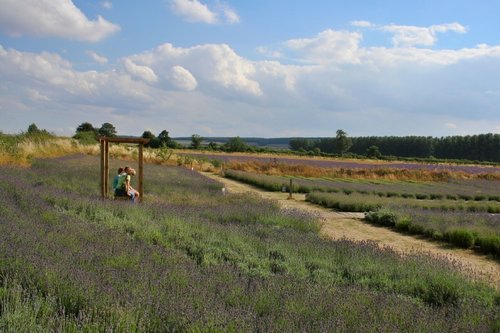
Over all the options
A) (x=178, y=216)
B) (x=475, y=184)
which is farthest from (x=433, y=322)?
(x=475, y=184)

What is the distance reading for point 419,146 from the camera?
108625 mm

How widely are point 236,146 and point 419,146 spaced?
4620 centimetres

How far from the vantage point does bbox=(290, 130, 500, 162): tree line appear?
94.4m

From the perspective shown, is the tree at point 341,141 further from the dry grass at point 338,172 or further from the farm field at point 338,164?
the dry grass at point 338,172

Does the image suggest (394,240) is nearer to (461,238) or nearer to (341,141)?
(461,238)

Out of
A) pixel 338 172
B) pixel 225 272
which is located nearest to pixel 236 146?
pixel 338 172

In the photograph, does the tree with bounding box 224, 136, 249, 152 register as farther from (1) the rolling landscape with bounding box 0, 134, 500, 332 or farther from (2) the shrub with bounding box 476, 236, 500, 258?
(2) the shrub with bounding box 476, 236, 500, 258

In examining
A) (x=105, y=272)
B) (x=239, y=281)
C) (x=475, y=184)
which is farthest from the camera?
(x=475, y=184)

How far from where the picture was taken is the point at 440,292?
6426mm

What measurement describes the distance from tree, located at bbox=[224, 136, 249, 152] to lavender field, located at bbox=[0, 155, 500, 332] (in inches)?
2751

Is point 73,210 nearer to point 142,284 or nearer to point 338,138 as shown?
point 142,284

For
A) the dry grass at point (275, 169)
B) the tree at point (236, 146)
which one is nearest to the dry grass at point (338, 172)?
the dry grass at point (275, 169)

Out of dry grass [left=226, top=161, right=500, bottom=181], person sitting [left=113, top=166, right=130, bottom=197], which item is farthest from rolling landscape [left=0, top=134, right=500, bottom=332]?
dry grass [left=226, top=161, right=500, bottom=181]

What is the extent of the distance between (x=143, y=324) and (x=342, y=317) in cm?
164
